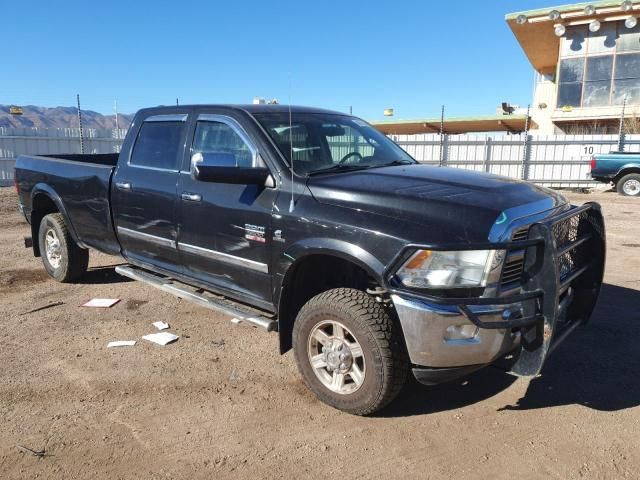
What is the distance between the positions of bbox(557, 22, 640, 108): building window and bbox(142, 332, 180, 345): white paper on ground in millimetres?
25983

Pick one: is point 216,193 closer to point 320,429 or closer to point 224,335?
point 224,335

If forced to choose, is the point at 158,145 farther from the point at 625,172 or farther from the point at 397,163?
the point at 625,172

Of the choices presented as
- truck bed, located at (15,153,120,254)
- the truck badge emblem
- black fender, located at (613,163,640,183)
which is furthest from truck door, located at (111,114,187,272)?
black fender, located at (613,163,640,183)

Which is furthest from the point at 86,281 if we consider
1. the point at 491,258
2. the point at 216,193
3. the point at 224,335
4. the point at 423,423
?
the point at 491,258

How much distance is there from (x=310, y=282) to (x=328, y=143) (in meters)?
1.23

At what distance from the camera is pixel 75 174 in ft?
17.9

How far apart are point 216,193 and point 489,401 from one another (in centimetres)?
246

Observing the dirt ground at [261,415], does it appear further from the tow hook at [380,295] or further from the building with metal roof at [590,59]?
the building with metal roof at [590,59]

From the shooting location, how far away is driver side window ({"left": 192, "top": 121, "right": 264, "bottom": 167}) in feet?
12.7

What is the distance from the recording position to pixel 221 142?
4105 millimetres

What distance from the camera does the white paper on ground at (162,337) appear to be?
446cm

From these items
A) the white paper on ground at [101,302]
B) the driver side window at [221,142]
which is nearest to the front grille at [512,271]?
the driver side window at [221,142]

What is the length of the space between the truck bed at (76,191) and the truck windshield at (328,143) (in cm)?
206

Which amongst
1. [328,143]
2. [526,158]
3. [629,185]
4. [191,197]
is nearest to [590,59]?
[526,158]
